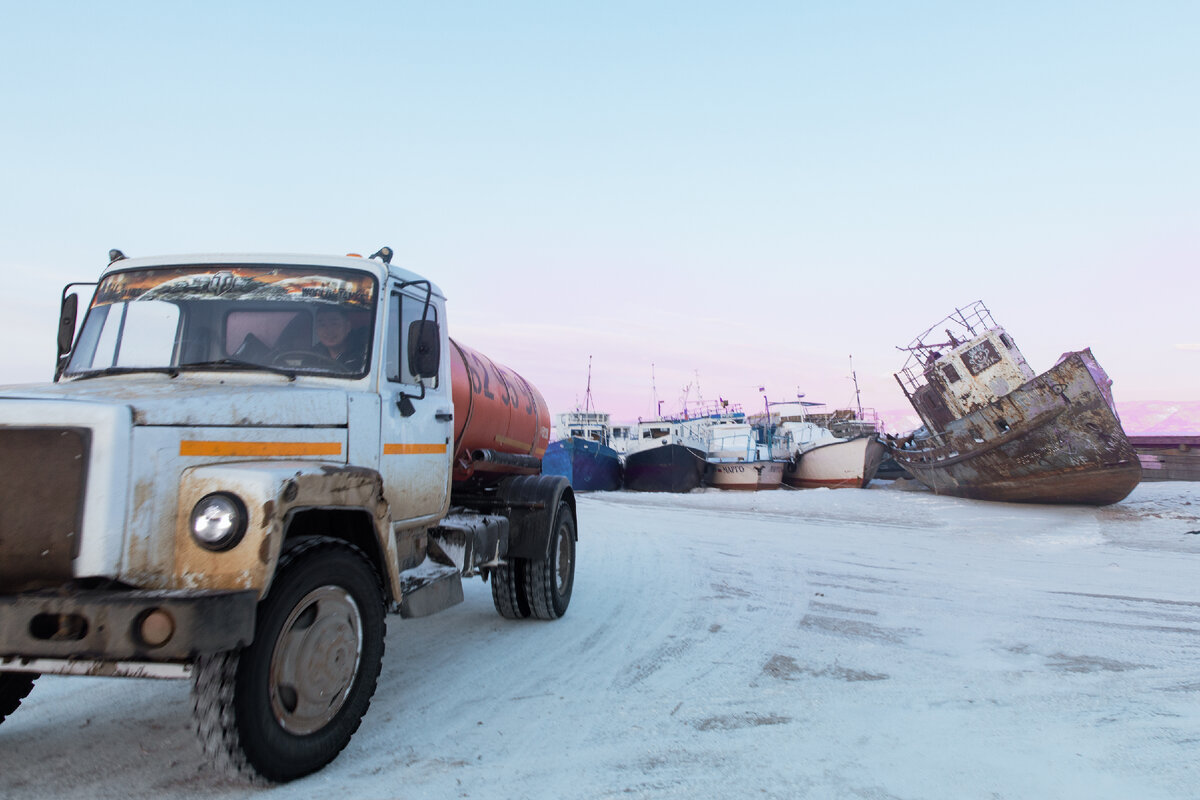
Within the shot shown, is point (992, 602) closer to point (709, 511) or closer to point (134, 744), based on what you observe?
point (134, 744)

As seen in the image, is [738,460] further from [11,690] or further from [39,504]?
[39,504]

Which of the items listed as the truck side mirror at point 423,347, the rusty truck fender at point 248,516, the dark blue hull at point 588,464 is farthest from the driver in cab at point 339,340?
the dark blue hull at point 588,464

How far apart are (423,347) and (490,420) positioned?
202 centimetres

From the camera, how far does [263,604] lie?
2.80 meters

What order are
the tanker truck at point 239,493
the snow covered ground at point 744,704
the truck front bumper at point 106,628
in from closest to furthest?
the truck front bumper at point 106,628, the tanker truck at point 239,493, the snow covered ground at point 744,704

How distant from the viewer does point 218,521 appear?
8.98ft

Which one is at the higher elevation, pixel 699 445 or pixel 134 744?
pixel 699 445

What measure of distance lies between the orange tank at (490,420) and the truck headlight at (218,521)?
2.54 m

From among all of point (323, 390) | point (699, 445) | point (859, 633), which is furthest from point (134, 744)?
point (699, 445)

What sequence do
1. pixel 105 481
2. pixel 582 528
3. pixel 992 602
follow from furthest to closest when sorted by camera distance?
pixel 582 528, pixel 992 602, pixel 105 481

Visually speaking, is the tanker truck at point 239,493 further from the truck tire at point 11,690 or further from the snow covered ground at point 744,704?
the snow covered ground at point 744,704

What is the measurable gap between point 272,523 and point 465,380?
287 centimetres

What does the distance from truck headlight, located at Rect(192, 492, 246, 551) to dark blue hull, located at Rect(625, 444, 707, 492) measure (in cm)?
3053

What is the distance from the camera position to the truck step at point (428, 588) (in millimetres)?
3941
